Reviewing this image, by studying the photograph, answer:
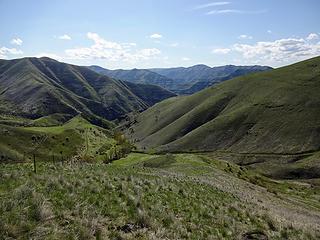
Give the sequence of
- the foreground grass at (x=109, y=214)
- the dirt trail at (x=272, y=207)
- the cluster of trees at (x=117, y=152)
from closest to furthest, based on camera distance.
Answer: the foreground grass at (x=109, y=214)
the dirt trail at (x=272, y=207)
the cluster of trees at (x=117, y=152)

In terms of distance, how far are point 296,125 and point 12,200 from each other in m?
178

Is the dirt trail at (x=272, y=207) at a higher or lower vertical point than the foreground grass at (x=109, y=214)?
lower

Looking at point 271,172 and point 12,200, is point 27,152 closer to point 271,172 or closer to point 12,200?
point 271,172

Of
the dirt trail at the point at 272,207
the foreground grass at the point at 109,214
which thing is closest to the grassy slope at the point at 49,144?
the dirt trail at the point at 272,207

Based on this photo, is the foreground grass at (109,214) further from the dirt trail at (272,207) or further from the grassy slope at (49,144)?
the grassy slope at (49,144)

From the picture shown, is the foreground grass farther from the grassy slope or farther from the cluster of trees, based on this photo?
the grassy slope

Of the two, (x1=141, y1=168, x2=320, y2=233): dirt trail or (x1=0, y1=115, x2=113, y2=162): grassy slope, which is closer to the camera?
(x1=141, y1=168, x2=320, y2=233): dirt trail

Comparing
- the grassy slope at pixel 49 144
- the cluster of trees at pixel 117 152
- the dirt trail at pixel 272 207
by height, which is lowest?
the cluster of trees at pixel 117 152

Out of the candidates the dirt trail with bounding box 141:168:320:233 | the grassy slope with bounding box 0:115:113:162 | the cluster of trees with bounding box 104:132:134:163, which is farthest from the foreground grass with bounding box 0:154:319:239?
the grassy slope with bounding box 0:115:113:162

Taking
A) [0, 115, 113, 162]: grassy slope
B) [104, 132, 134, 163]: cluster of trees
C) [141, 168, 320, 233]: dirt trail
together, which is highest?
[141, 168, 320, 233]: dirt trail

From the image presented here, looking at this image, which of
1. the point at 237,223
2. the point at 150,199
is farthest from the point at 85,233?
the point at 237,223

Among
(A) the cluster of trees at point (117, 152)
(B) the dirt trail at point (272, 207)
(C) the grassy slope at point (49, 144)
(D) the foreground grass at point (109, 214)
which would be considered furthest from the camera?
(C) the grassy slope at point (49, 144)

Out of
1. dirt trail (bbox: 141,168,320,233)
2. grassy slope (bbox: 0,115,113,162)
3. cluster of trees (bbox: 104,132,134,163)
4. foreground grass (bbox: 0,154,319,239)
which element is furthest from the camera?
grassy slope (bbox: 0,115,113,162)

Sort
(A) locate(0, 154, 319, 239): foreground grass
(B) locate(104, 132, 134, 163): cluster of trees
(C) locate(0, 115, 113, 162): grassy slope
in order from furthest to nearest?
(C) locate(0, 115, 113, 162): grassy slope → (B) locate(104, 132, 134, 163): cluster of trees → (A) locate(0, 154, 319, 239): foreground grass
